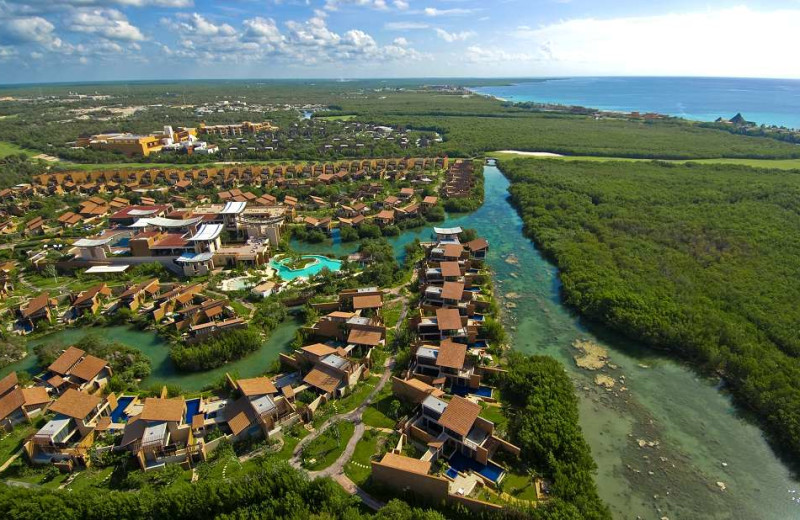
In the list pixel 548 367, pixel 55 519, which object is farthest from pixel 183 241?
pixel 548 367

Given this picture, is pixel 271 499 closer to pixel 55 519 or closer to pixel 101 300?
pixel 55 519

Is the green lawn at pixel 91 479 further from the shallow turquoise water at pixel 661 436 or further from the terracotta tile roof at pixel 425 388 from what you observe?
the shallow turquoise water at pixel 661 436

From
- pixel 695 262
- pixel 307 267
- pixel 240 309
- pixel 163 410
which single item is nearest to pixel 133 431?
pixel 163 410

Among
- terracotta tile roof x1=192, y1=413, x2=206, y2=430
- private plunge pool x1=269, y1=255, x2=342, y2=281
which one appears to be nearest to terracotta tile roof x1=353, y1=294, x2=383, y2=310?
private plunge pool x1=269, y1=255, x2=342, y2=281

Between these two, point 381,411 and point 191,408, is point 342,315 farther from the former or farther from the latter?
point 191,408

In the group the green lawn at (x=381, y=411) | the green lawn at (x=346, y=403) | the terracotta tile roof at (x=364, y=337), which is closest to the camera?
the green lawn at (x=381, y=411)

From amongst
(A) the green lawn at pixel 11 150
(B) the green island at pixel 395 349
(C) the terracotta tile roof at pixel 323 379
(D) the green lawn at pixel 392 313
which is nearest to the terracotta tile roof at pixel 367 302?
(B) the green island at pixel 395 349
